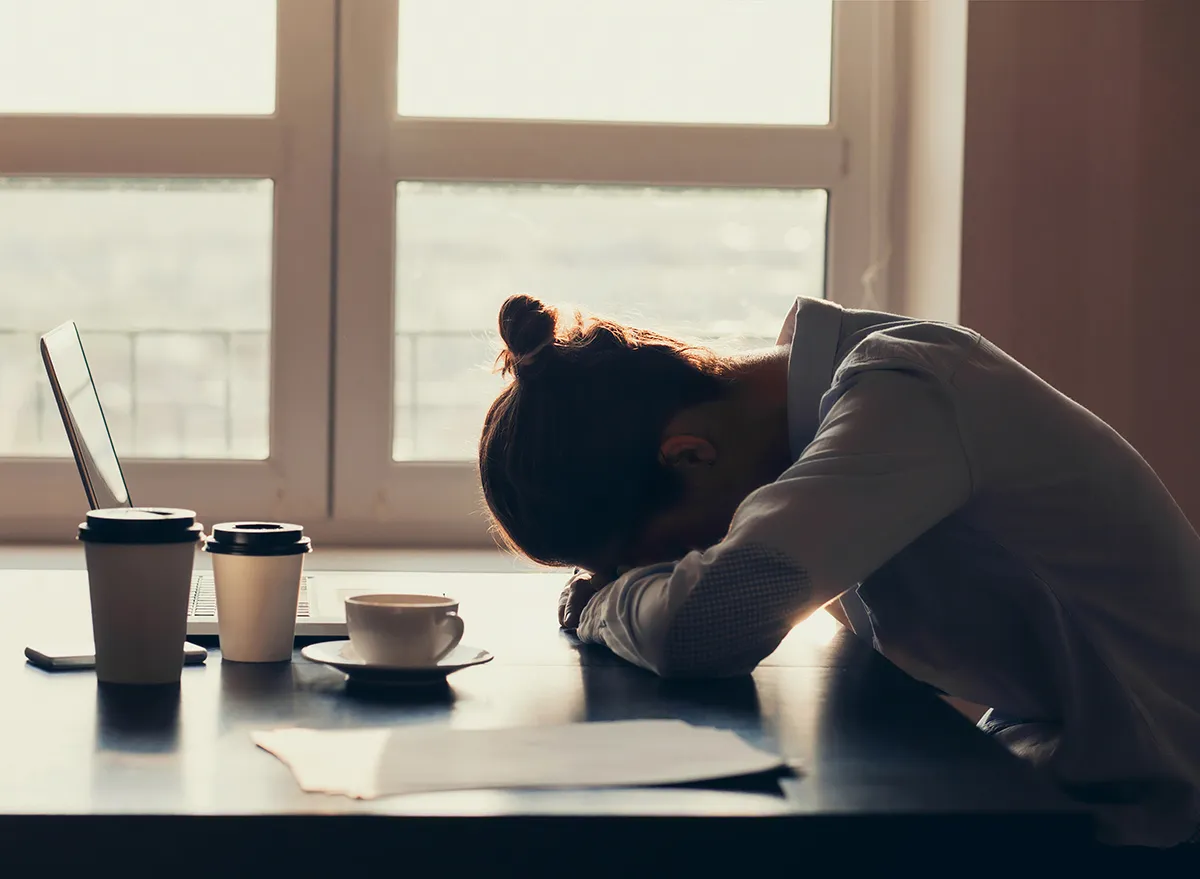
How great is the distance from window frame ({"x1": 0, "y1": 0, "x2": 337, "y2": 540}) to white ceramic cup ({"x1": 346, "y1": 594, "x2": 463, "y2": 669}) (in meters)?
1.23

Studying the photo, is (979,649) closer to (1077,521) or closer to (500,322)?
(1077,521)

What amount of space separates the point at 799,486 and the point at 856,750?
0.78ft

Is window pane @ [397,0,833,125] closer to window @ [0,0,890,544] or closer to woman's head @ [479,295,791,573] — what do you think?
window @ [0,0,890,544]

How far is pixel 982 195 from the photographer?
197cm

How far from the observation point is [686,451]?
1.14 meters

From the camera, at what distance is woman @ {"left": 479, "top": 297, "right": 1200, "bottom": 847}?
0.97 m

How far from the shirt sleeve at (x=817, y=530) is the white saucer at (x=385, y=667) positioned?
5.6 inches

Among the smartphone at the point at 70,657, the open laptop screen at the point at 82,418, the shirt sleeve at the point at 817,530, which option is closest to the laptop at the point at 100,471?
the open laptop screen at the point at 82,418

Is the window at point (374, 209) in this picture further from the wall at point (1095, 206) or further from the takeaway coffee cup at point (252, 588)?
the takeaway coffee cup at point (252, 588)

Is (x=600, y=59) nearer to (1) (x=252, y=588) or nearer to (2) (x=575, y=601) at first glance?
(2) (x=575, y=601)

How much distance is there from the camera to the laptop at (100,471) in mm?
1113

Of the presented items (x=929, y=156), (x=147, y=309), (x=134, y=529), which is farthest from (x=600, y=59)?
(x=134, y=529)

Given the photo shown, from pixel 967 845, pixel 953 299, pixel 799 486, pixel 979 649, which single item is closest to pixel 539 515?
pixel 799 486

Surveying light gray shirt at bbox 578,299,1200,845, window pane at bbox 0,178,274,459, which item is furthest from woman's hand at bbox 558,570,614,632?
window pane at bbox 0,178,274,459
